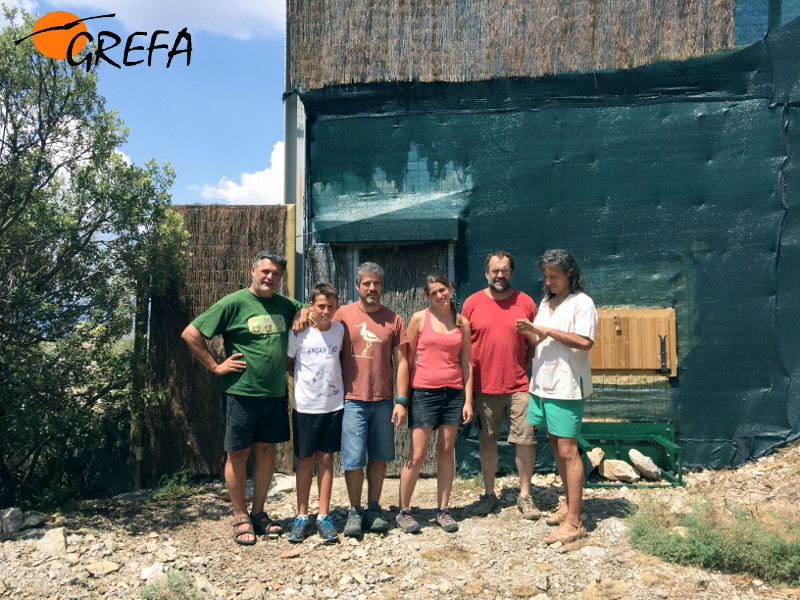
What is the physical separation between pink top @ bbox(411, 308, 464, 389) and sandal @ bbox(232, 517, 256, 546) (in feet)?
4.60

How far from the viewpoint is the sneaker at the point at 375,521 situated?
434cm

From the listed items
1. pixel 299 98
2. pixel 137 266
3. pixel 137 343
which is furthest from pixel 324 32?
pixel 137 343

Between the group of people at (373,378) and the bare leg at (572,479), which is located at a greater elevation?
the group of people at (373,378)

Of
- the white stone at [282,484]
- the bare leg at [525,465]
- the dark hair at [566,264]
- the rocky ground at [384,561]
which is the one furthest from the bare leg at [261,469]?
the dark hair at [566,264]

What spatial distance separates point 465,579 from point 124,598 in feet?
6.15

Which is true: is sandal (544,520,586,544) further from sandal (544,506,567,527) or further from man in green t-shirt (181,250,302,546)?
man in green t-shirt (181,250,302,546)

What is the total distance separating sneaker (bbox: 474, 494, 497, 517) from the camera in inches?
183

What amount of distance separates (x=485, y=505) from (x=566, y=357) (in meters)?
1.27

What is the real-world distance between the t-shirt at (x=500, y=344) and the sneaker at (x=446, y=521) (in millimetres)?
849

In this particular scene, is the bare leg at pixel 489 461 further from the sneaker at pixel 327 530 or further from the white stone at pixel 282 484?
the white stone at pixel 282 484

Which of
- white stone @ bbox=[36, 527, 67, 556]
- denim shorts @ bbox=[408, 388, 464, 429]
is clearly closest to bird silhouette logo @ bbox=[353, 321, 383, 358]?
denim shorts @ bbox=[408, 388, 464, 429]

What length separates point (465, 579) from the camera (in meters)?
3.78

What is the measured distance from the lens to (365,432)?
4.32 m

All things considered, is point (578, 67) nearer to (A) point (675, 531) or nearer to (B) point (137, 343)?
(A) point (675, 531)
